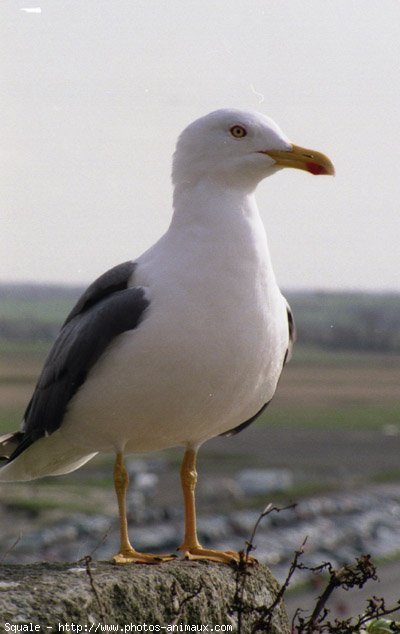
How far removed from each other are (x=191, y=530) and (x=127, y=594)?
114 centimetres


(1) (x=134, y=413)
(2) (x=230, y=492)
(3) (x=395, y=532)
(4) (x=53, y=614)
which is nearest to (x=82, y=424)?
(1) (x=134, y=413)

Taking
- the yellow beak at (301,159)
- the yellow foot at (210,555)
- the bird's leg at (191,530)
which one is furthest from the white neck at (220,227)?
the yellow foot at (210,555)

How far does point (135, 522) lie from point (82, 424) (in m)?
64.4

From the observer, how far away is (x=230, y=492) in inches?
3233

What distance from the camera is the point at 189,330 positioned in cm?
475

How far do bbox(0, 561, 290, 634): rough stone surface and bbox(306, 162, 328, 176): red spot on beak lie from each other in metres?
1.57

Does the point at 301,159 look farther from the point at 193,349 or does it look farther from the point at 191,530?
the point at 191,530

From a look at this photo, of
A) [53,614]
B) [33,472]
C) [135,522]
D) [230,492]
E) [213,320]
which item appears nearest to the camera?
[53,614]

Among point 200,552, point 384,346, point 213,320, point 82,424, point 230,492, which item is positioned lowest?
point 230,492

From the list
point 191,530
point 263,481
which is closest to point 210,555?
point 191,530

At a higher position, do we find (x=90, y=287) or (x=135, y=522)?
(x=90, y=287)

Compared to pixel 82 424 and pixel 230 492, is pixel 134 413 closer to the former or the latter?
pixel 82 424

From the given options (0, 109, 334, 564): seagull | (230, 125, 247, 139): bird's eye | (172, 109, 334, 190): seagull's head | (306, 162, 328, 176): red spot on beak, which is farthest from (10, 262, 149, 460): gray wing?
(306, 162, 328, 176): red spot on beak

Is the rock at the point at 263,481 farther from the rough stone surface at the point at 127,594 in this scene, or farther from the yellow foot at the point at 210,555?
the rough stone surface at the point at 127,594
